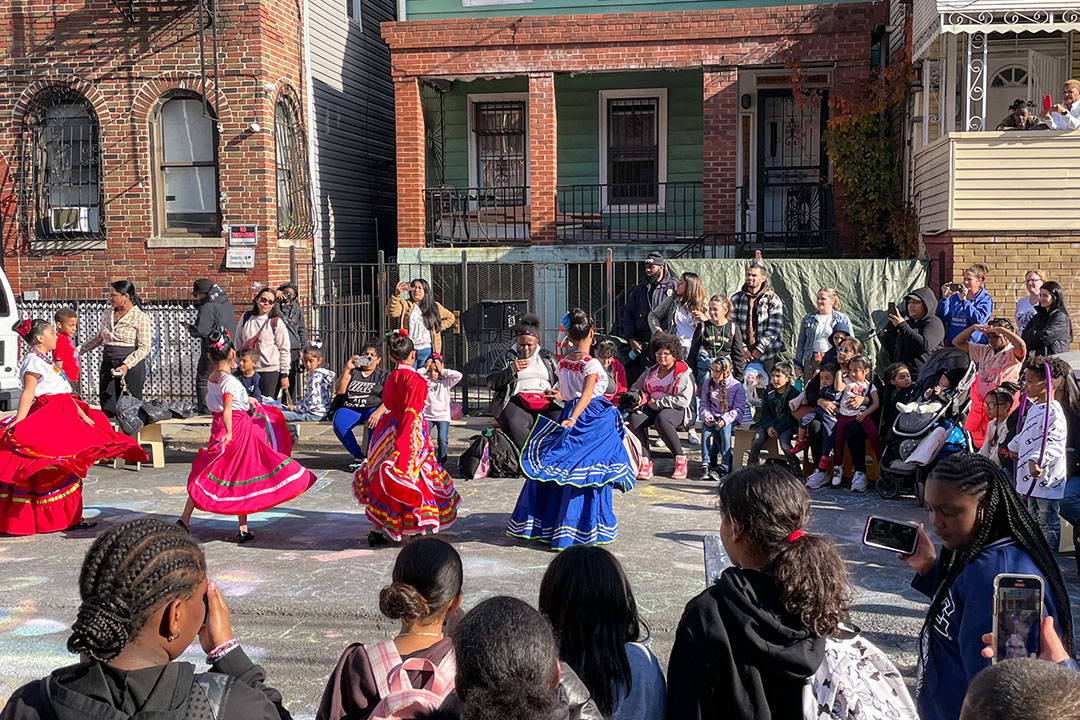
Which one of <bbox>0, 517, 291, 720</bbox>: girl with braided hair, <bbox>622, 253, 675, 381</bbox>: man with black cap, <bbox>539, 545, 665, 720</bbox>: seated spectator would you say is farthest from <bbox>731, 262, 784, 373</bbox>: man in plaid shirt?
<bbox>0, 517, 291, 720</bbox>: girl with braided hair

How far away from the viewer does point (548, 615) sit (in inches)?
120

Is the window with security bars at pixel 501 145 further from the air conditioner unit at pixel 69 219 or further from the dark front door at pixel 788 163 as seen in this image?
the air conditioner unit at pixel 69 219

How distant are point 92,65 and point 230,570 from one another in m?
10.5

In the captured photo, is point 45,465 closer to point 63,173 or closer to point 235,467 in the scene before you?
point 235,467

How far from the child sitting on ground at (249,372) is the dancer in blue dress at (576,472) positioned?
152 inches

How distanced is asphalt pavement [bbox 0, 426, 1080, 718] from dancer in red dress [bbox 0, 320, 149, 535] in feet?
0.62

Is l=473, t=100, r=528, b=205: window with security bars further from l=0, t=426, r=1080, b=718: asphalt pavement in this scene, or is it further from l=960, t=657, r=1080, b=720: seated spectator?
l=960, t=657, r=1080, b=720: seated spectator

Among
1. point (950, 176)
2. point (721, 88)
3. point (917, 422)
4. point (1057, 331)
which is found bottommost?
point (917, 422)

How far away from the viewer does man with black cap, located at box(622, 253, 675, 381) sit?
12.9m

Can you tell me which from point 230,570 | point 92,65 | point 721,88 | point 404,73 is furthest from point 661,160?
point 230,570

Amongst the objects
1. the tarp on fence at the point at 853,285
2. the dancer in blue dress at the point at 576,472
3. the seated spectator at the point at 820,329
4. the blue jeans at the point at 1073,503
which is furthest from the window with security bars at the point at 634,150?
the blue jeans at the point at 1073,503

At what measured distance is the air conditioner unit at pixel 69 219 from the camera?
15.9 metres

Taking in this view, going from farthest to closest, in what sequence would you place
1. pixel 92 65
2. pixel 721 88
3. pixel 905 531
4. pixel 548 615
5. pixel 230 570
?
1. pixel 721 88
2. pixel 92 65
3. pixel 230 570
4. pixel 905 531
5. pixel 548 615

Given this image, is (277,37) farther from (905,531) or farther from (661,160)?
(905,531)
